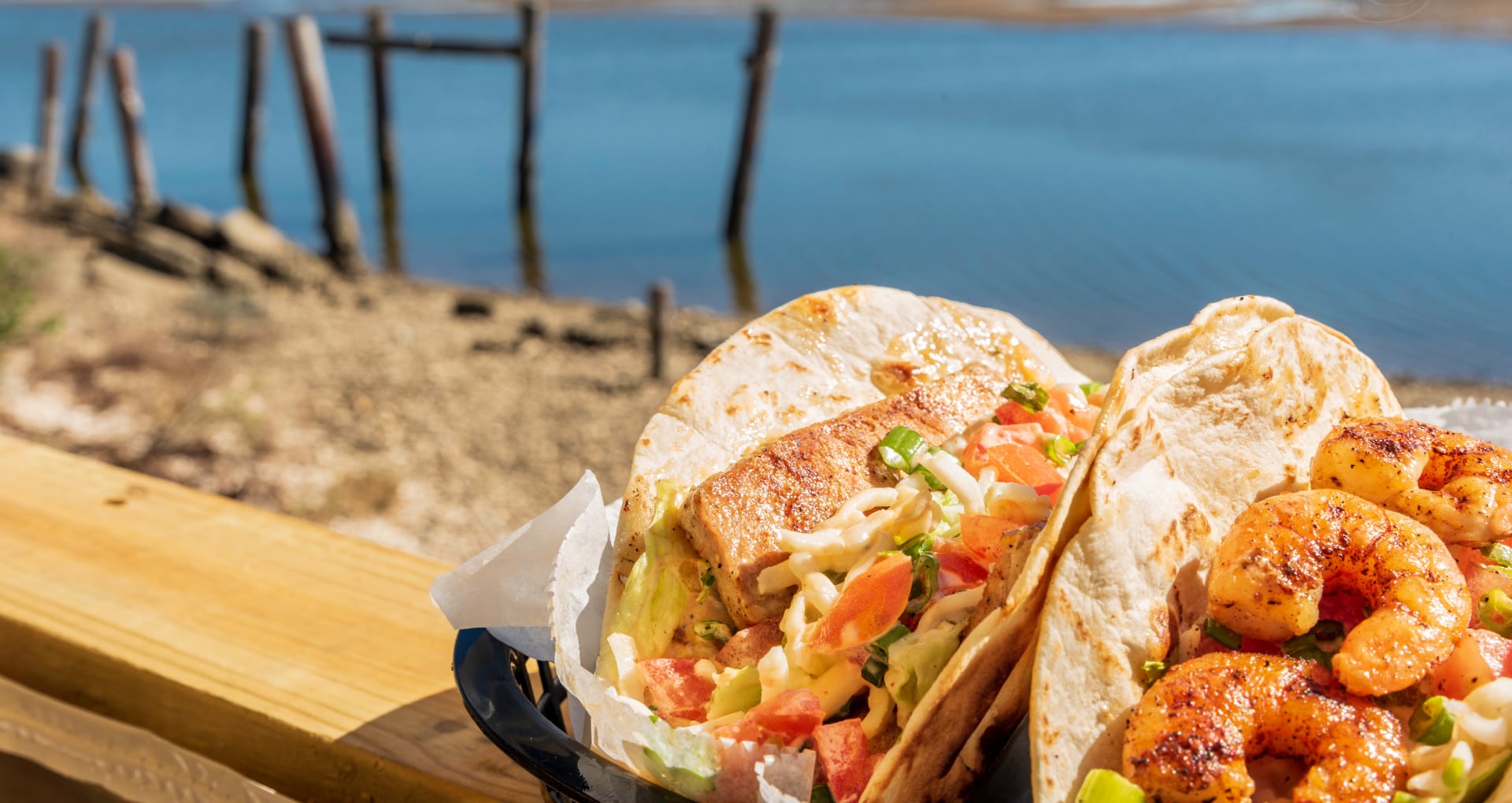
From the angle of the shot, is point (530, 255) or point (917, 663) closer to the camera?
point (917, 663)

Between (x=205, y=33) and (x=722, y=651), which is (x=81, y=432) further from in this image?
(x=205, y=33)

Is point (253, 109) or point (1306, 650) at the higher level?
point (1306, 650)

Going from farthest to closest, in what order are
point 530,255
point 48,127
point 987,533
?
point 48,127 → point 530,255 → point 987,533

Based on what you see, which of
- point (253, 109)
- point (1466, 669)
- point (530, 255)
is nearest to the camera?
point (1466, 669)

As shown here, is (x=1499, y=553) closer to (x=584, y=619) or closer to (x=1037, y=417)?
(x=1037, y=417)

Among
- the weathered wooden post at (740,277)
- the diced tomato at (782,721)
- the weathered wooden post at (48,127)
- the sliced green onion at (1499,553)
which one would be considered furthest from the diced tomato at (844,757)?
the weathered wooden post at (48,127)

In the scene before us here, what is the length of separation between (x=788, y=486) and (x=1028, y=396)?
42cm

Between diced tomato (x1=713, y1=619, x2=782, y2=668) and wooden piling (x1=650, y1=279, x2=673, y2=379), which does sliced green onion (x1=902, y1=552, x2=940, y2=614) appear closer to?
diced tomato (x1=713, y1=619, x2=782, y2=668)

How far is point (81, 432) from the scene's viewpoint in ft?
26.2

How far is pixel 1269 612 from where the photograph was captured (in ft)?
4.37

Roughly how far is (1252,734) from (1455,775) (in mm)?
186

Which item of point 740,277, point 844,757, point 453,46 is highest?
point 844,757

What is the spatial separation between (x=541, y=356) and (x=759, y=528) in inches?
338

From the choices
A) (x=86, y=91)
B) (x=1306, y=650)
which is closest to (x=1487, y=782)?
(x=1306, y=650)
